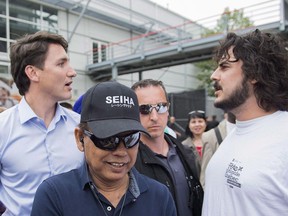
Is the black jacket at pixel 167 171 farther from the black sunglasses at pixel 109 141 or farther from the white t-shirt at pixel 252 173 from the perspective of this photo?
the black sunglasses at pixel 109 141

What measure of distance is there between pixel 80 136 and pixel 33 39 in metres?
0.90

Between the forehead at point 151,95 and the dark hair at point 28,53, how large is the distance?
677 millimetres

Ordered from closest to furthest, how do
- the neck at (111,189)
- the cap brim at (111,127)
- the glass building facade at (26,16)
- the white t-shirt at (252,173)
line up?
the cap brim at (111,127) < the neck at (111,189) < the white t-shirt at (252,173) < the glass building facade at (26,16)

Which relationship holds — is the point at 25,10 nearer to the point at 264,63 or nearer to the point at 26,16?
the point at 26,16

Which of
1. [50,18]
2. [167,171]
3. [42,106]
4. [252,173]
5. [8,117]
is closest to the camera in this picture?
[252,173]

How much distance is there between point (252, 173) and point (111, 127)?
893 mm

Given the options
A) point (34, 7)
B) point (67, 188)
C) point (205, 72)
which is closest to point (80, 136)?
point (67, 188)

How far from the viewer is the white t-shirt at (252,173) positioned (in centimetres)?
161

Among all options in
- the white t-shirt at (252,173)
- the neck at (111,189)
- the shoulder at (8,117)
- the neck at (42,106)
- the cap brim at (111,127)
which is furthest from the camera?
the neck at (42,106)

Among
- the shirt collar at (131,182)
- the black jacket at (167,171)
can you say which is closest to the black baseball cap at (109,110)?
A: the shirt collar at (131,182)

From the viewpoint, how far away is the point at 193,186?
214 cm

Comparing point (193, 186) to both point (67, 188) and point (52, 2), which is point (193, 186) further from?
point (52, 2)

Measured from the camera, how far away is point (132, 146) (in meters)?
1.38

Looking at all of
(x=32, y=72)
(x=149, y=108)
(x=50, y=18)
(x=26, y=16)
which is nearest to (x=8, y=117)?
(x=32, y=72)
